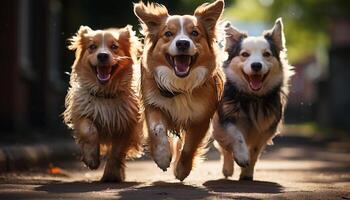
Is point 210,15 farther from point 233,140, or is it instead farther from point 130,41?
point 233,140

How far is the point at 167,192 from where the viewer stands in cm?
721

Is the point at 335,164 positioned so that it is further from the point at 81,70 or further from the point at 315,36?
the point at 315,36

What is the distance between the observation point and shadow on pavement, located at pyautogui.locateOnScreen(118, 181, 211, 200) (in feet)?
22.5

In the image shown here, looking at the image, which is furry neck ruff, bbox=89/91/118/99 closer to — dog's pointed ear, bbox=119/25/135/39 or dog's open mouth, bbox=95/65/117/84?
dog's open mouth, bbox=95/65/117/84

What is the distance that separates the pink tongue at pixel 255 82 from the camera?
30.9 feet

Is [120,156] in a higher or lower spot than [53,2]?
lower

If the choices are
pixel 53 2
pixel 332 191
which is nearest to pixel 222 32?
pixel 332 191

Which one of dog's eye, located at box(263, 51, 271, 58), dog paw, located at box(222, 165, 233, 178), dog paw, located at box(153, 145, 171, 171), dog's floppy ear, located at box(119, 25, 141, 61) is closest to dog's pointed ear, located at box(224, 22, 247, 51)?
dog's eye, located at box(263, 51, 271, 58)

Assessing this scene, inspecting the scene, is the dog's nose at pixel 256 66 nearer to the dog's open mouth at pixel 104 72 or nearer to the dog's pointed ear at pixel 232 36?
the dog's pointed ear at pixel 232 36

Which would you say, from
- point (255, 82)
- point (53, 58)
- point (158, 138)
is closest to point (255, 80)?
point (255, 82)

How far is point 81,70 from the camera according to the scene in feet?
30.1

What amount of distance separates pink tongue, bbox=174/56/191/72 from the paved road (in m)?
1.09

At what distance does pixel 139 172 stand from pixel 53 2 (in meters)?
12.4

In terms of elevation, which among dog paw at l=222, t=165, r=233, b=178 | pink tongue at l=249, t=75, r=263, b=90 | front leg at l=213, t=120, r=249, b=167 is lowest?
dog paw at l=222, t=165, r=233, b=178
